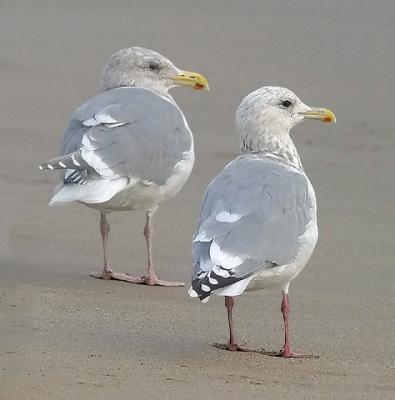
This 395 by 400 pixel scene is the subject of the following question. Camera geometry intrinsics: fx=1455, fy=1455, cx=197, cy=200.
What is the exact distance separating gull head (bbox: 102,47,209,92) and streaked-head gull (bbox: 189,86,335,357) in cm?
213

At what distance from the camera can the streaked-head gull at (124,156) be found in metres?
7.99

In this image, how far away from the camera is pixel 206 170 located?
10680mm

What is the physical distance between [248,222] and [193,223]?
285cm

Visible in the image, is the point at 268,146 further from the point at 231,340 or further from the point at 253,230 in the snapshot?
the point at 231,340

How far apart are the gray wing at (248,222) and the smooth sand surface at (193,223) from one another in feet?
1.43

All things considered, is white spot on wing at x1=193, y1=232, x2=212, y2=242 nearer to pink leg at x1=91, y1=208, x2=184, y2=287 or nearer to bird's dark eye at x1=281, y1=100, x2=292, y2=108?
bird's dark eye at x1=281, y1=100, x2=292, y2=108

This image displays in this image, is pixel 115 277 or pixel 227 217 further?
pixel 115 277

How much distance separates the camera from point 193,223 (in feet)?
30.7

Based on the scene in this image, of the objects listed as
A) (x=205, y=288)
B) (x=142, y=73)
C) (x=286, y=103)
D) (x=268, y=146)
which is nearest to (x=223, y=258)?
(x=205, y=288)

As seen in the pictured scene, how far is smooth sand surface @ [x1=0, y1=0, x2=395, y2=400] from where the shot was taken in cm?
616

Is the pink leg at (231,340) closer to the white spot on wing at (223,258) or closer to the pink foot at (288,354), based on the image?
the pink foot at (288,354)

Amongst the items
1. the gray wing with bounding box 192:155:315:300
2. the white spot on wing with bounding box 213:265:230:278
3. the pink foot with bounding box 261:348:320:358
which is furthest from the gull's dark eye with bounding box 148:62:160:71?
the white spot on wing with bounding box 213:265:230:278

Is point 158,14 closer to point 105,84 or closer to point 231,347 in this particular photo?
point 105,84

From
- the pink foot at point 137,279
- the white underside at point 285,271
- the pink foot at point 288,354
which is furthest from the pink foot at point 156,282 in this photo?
the pink foot at point 288,354
